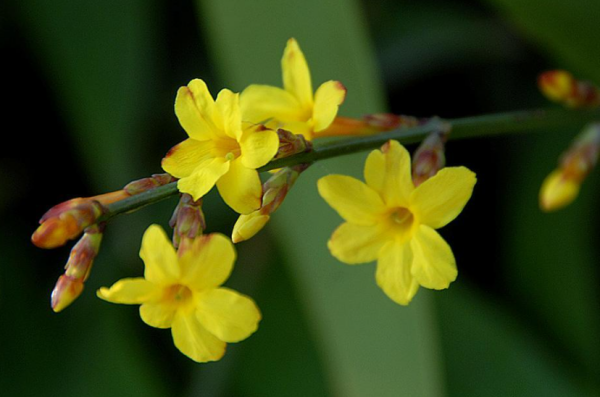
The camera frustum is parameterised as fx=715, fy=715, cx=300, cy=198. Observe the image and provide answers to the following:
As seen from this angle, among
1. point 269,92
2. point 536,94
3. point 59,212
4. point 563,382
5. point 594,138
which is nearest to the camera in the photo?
point 59,212

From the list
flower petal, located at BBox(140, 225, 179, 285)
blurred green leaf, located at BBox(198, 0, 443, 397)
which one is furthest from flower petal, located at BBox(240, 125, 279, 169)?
blurred green leaf, located at BBox(198, 0, 443, 397)

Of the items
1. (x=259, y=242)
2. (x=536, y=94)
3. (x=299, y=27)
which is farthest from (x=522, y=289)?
(x=299, y=27)

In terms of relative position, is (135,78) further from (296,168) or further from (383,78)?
(296,168)

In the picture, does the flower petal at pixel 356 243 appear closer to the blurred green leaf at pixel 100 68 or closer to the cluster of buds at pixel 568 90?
the cluster of buds at pixel 568 90

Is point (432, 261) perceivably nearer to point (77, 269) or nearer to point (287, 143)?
point (287, 143)

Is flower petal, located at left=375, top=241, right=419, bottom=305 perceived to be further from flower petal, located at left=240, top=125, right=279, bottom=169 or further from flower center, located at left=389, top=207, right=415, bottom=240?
flower petal, located at left=240, top=125, right=279, bottom=169

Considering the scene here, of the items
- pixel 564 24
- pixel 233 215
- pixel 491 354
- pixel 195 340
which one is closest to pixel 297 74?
pixel 195 340
